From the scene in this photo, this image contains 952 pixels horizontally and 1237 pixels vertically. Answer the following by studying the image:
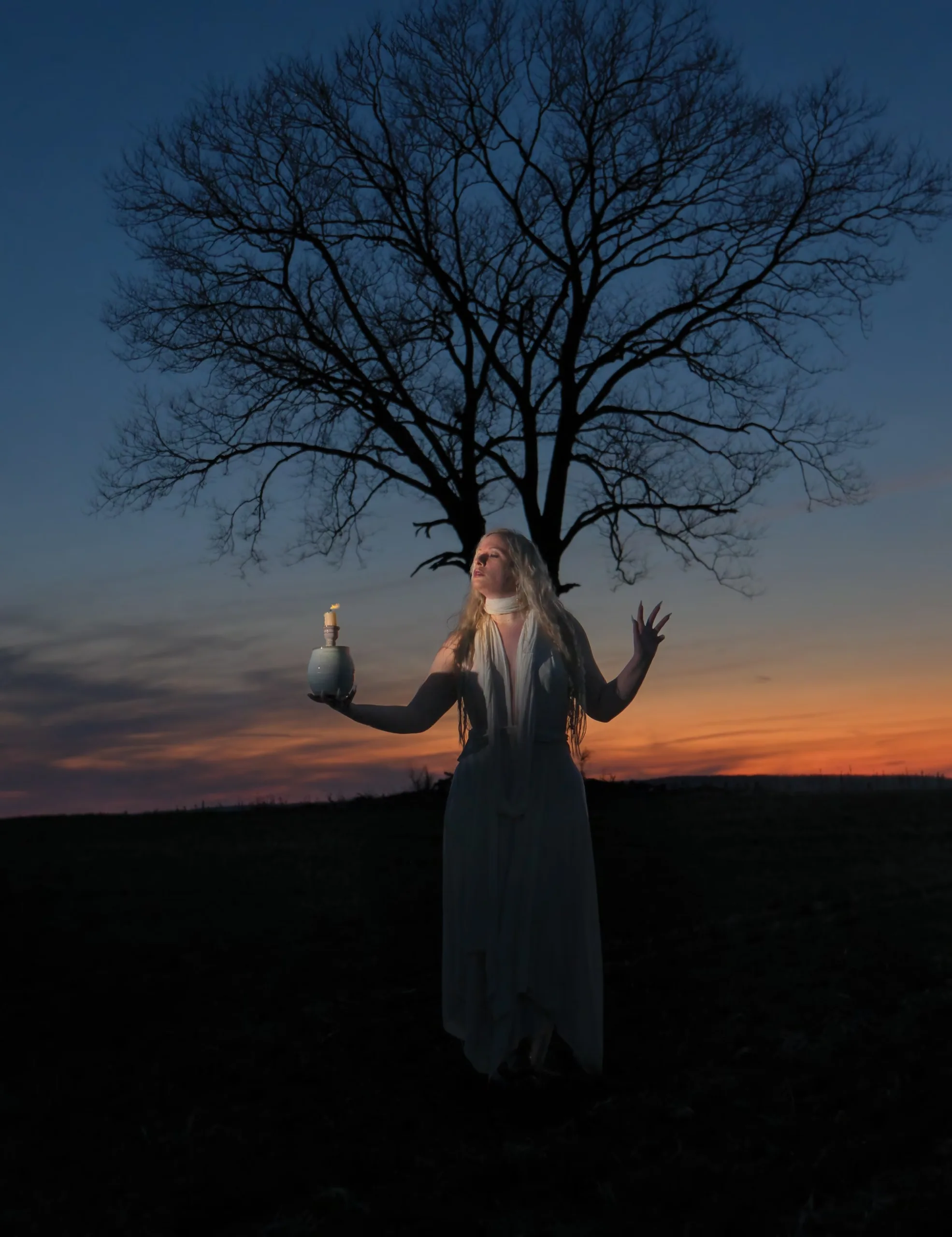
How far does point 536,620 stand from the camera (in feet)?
19.6

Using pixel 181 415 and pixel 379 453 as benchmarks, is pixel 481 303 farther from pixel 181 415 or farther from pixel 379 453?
pixel 181 415

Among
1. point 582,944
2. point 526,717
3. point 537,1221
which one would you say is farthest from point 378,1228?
point 526,717

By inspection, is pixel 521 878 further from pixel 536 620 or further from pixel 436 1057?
pixel 436 1057

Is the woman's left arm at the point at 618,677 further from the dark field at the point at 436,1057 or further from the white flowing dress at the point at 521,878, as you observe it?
the dark field at the point at 436,1057

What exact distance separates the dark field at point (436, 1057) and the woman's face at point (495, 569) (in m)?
2.25

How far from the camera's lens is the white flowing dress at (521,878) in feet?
19.2

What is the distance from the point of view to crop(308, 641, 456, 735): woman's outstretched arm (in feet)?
20.0

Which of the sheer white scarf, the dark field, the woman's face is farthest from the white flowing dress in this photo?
the dark field

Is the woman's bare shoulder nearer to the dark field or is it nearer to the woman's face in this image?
the woman's face

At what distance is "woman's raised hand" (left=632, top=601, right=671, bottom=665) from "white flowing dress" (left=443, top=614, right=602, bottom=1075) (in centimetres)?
43

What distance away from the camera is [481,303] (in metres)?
19.2

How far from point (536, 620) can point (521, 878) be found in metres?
1.17

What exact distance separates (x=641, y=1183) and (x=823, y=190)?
55.9 ft

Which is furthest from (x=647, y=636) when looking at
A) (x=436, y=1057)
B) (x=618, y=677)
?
(x=436, y=1057)
